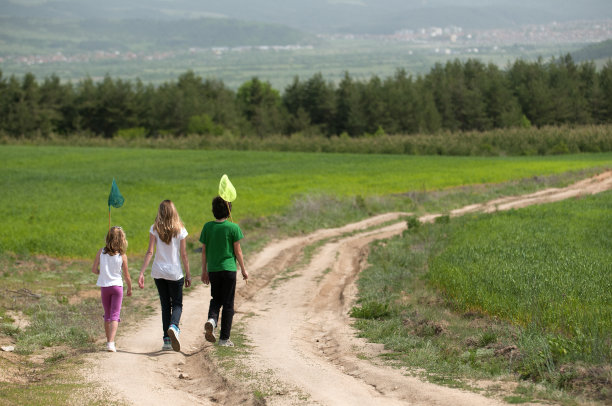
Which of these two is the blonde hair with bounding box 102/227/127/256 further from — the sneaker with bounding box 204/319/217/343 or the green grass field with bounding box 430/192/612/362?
the green grass field with bounding box 430/192/612/362

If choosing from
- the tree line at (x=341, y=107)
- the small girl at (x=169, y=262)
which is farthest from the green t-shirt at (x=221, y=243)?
the tree line at (x=341, y=107)

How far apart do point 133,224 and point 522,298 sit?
17.9 meters

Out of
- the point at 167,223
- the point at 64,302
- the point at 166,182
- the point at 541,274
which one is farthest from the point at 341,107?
the point at 167,223

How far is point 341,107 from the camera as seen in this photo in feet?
376

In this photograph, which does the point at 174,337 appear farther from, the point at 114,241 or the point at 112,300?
the point at 114,241

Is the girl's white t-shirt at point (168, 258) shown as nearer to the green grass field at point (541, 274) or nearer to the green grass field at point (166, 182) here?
the green grass field at point (541, 274)

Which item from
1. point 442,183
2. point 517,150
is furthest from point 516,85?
point 442,183

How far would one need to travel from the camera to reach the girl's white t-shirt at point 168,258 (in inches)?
475

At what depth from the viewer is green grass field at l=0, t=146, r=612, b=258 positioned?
2716 centimetres

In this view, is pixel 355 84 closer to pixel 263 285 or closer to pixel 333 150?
pixel 333 150

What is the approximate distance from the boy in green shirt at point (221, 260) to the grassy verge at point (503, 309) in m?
2.51

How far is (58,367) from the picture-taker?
10.9 metres

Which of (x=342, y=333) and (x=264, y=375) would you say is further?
(x=342, y=333)

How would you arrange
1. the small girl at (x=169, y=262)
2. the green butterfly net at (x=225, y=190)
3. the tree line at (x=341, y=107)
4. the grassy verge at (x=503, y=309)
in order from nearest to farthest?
the grassy verge at (x=503, y=309), the small girl at (x=169, y=262), the green butterfly net at (x=225, y=190), the tree line at (x=341, y=107)
